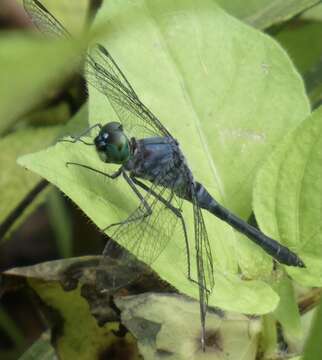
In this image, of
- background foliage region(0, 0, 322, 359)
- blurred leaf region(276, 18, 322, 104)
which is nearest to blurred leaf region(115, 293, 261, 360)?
background foliage region(0, 0, 322, 359)

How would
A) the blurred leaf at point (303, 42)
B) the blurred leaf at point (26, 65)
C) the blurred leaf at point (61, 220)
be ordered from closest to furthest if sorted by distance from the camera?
1. the blurred leaf at point (26, 65)
2. the blurred leaf at point (303, 42)
3. the blurred leaf at point (61, 220)

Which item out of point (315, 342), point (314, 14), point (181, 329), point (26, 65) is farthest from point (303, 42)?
point (26, 65)

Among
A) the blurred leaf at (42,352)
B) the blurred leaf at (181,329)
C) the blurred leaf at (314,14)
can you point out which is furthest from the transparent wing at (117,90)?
the blurred leaf at (314,14)

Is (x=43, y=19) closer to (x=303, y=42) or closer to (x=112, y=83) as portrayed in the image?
(x=112, y=83)

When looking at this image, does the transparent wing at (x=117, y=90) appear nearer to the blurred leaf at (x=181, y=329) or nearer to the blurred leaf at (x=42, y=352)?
the blurred leaf at (x=181, y=329)

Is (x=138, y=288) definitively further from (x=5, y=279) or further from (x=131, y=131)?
(x=131, y=131)
